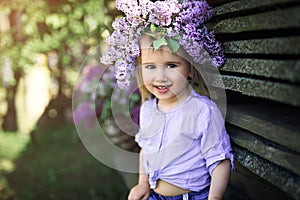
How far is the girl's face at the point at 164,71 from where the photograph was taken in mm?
2180

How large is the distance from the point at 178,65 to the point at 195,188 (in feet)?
1.99

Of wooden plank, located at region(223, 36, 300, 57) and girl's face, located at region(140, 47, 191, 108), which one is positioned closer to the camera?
wooden plank, located at region(223, 36, 300, 57)

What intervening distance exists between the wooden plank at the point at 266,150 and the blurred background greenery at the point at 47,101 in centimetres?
191

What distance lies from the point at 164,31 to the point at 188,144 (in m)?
0.55

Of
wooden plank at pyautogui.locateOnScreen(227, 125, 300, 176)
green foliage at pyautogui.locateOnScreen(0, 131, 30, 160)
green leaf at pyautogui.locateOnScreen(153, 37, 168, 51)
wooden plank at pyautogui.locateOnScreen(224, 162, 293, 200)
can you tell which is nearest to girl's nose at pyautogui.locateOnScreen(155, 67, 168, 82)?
green leaf at pyautogui.locateOnScreen(153, 37, 168, 51)

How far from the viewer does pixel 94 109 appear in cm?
471

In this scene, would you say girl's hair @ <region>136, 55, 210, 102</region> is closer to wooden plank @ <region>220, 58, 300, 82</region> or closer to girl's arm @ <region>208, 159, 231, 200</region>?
wooden plank @ <region>220, 58, 300, 82</region>

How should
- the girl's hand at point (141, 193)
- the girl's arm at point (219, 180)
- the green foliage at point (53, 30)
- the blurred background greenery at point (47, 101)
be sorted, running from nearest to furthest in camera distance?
the girl's arm at point (219, 180), the girl's hand at point (141, 193), the blurred background greenery at point (47, 101), the green foliage at point (53, 30)

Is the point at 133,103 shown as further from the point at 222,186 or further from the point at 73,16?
the point at 222,186

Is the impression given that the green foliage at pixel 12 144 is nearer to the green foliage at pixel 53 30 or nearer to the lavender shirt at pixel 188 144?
the green foliage at pixel 53 30

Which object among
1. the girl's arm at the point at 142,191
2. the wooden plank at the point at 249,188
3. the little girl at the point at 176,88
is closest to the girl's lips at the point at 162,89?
the little girl at the point at 176,88

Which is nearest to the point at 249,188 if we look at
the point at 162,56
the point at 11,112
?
the point at 162,56

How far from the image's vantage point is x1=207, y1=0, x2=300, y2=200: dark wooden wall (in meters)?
1.59

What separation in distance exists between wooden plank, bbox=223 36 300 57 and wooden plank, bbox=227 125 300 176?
39 centimetres
